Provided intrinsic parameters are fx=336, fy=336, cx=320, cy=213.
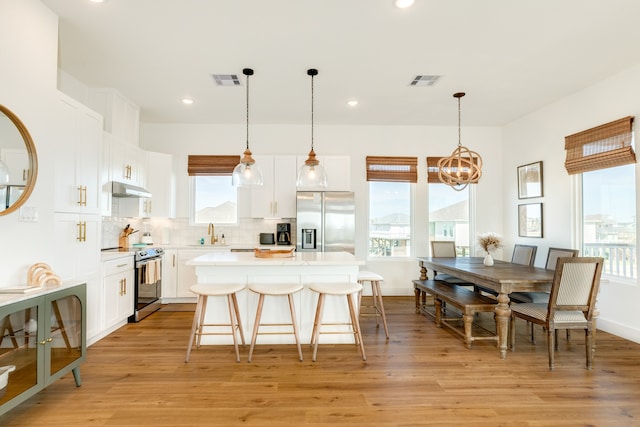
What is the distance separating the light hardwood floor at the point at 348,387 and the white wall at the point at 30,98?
1058 mm

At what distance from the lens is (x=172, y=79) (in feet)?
13.2

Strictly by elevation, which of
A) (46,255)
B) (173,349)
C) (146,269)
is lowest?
(173,349)

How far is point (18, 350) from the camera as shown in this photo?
2117 millimetres

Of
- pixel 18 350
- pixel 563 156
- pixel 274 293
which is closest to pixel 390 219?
pixel 563 156

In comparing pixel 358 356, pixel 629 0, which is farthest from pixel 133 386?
pixel 629 0

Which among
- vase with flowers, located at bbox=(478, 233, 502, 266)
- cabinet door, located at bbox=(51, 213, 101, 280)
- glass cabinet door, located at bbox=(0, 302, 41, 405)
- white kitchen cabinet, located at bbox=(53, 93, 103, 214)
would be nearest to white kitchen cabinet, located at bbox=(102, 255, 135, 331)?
cabinet door, located at bbox=(51, 213, 101, 280)

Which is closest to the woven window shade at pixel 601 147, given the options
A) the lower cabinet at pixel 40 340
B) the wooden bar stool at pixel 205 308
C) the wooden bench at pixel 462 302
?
the wooden bench at pixel 462 302

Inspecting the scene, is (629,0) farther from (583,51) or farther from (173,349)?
(173,349)

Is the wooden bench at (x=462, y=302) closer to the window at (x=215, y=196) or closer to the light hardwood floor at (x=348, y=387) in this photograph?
the light hardwood floor at (x=348, y=387)

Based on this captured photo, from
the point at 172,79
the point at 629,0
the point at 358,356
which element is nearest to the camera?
the point at 629,0

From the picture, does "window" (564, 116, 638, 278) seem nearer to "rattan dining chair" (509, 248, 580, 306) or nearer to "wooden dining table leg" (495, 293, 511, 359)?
"rattan dining chair" (509, 248, 580, 306)

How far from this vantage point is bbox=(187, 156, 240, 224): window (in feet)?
18.7

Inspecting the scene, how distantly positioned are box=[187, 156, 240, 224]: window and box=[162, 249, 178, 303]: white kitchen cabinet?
0.78 meters

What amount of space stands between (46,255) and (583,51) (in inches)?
206
